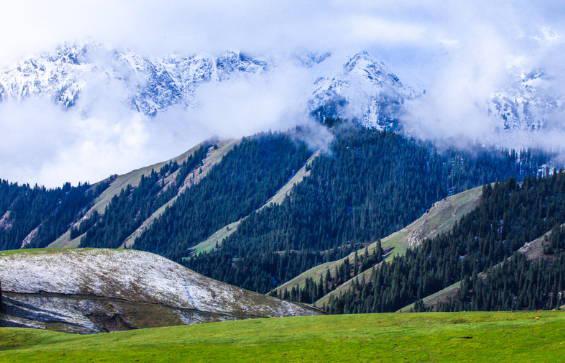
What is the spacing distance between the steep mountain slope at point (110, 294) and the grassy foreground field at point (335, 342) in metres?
42.3

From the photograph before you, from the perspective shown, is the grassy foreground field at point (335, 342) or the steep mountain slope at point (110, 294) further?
the steep mountain slope at point (110, 294)

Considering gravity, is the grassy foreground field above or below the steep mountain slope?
below

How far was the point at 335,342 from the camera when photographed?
85.9 metres

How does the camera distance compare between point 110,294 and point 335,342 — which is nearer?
point 335,342

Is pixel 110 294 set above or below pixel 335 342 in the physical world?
above

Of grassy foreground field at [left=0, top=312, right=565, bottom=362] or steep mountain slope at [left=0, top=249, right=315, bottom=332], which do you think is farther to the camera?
steep mountain slope at [left=0, top=249, right=315, bottom=332]

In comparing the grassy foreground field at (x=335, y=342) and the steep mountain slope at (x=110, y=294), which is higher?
the steep mountain slope at (x=110, y=294)

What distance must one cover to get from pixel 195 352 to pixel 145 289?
89.6 metres

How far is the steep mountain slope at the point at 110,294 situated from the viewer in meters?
149

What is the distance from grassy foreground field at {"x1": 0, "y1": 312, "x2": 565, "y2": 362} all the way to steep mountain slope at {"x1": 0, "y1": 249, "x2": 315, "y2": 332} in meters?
42.3

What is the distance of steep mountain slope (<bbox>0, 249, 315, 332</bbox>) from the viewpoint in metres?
149

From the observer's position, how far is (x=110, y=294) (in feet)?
541

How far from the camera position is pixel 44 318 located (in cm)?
14438

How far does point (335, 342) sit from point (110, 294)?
8783 cm
